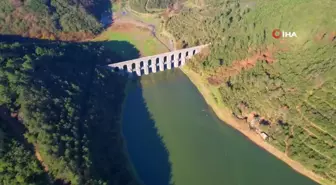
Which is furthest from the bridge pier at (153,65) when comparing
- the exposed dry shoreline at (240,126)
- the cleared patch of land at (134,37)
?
the cleared patch of land at (134,37)

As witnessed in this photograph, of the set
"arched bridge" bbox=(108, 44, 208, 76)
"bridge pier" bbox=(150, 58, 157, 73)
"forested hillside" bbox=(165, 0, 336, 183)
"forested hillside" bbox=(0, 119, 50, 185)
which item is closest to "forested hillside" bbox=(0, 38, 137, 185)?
"forested hillside" bbox=(0, 119, 50, 185)

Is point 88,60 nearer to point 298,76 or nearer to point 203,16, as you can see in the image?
point 203,16

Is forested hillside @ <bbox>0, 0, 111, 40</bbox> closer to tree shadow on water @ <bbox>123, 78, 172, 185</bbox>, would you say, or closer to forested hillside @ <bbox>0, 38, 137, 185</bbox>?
forested hillside @ <bbox>0, 38, 137, 185</bbox>

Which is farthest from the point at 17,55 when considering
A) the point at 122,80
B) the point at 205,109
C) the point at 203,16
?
the point at 203,16

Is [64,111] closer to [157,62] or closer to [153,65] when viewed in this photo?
[153,65]

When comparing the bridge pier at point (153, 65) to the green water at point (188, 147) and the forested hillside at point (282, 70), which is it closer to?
the green water at point (188, 147)
